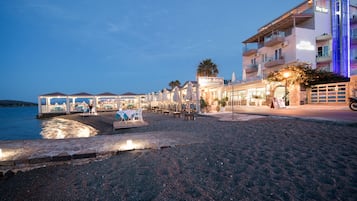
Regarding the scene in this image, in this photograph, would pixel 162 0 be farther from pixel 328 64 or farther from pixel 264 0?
pixel 328 64

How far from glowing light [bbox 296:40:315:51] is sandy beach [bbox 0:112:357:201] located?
1829 cm

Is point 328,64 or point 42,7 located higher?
point 42,7

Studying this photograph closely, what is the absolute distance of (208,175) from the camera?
8.52ft

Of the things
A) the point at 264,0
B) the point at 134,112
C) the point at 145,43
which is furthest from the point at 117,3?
the point at 134,112

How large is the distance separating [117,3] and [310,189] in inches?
3765

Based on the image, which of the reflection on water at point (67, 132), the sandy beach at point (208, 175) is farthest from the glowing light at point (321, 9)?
the reflection on water at point (67, 132)

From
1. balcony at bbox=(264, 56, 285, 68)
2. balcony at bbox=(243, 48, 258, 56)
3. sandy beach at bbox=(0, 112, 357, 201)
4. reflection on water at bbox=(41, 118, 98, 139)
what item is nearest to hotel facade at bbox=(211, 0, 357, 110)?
balcony at bbox=(264, 56, 285, 68)

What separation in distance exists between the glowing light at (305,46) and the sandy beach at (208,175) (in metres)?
18.3

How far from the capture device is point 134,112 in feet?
32.4

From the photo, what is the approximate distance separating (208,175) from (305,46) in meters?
22.1

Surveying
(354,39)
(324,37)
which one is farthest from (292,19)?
Answer: (354,39)

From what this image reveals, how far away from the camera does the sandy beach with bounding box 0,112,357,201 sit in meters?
2.14

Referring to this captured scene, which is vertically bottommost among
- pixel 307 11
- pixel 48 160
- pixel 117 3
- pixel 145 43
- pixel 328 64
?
pixel 48 160

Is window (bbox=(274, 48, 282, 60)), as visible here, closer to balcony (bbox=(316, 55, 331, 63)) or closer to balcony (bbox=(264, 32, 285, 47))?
balcony (bbox=(264, 32, 285, 47))
